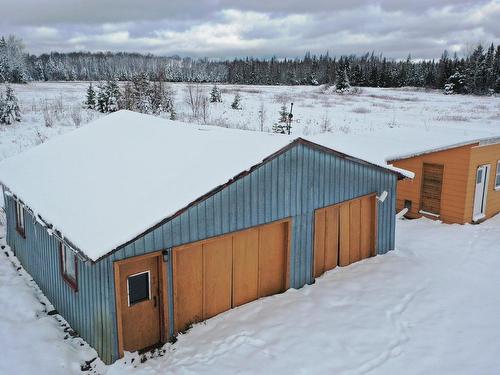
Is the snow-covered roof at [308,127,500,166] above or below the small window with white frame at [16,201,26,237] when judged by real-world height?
above

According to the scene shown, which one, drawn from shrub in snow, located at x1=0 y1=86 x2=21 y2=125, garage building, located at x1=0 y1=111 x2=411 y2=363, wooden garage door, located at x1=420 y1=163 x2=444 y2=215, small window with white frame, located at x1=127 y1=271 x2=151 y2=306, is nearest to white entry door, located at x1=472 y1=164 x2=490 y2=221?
wooden garage door, located at x1=420 y1=163 x2=444 y2=215

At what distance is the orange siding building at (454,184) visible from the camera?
1430cm

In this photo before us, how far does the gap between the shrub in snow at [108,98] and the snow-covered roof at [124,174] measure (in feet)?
72.9

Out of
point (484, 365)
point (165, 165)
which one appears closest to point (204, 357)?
point (165, 165)

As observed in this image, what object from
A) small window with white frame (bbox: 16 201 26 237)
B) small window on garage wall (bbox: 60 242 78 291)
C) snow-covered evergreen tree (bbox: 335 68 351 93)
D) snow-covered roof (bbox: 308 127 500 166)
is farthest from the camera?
snow-covered evergreen tree (bbox: 335 68 351 93)

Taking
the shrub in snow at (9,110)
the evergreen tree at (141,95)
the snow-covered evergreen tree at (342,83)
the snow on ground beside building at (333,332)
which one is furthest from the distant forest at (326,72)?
the snow on ground beside building at (333,332)

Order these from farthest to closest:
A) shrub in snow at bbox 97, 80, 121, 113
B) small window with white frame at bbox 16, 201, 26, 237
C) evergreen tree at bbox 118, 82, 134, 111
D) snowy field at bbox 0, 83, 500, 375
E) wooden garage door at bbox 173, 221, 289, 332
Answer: shrub in snow at bbox 97, 80, 121, 113, evergreen tree at bbox 118, 82, 134, 111, small window with white frame at bbox 16, 201, 26, 237, wooden garage door at bbox 173, 221, 289, 332, snowy field at bbox 0, 83, 500, 375

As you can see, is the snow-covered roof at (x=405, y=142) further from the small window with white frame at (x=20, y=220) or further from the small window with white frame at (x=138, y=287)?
the small window with white frame at (x=20, y=220)

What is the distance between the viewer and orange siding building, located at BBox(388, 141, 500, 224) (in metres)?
14.3

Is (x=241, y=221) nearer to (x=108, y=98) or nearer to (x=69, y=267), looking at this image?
(x=69, y=267)

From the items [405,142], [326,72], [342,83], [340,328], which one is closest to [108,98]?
[405,142]

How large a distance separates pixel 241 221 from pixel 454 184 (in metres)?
9.45

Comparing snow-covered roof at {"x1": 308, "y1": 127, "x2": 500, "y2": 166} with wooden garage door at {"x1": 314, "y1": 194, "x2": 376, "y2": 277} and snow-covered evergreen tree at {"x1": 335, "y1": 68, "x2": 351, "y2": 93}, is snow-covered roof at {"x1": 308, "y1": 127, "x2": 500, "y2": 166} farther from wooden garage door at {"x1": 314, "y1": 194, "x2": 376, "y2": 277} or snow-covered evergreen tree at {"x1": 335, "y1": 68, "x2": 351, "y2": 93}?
snow-covered evergreen tree at {"x1": 335, "y1": 68, "x2": 351, "y2": 93}

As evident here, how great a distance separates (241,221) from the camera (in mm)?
8312
